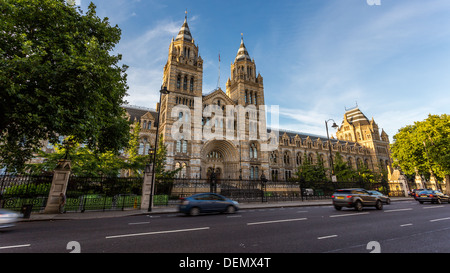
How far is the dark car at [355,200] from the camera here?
12.7 metres

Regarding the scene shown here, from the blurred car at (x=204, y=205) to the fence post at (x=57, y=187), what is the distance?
8183mm

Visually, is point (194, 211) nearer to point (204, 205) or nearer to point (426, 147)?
point (204, 205)

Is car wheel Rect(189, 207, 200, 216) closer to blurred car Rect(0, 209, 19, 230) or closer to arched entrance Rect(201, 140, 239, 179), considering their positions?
blurred car Rect(0, 209, 19, 230)

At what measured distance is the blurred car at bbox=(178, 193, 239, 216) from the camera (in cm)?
1180

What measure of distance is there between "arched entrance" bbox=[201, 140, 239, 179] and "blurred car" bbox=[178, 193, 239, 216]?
23.0 metres

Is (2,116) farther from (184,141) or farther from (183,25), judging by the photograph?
(183,25)

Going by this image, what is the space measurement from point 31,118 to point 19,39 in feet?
13.0

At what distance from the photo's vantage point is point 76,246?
503cm

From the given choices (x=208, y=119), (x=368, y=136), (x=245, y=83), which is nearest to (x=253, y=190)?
(x=208, y=119)

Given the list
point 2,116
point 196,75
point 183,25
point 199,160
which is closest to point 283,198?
point 199,160

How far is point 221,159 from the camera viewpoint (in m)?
38.2

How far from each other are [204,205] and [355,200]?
388 inches

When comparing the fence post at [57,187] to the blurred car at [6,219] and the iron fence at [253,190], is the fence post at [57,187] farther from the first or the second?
the iron fence at [253,190]

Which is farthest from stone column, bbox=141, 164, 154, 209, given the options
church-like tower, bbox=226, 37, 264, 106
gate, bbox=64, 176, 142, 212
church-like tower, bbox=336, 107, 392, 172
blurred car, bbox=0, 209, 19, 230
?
church-like tower, bbox=336, 107, 392, 172
